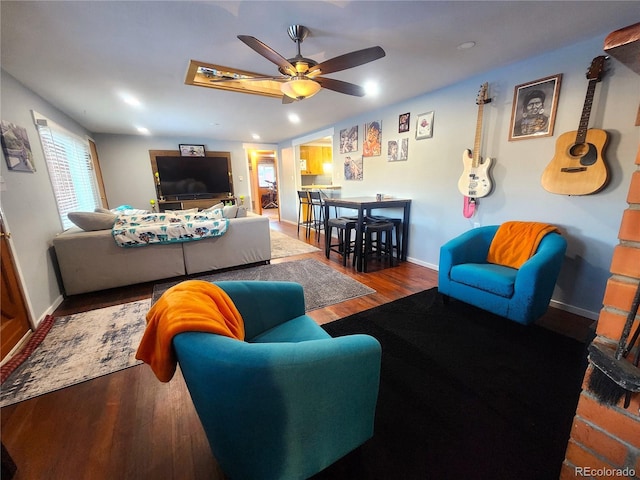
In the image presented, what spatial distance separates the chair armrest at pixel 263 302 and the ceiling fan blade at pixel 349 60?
5.15 feet

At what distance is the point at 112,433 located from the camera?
1204 millimetres

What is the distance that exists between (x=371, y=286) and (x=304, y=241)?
91.8 inches

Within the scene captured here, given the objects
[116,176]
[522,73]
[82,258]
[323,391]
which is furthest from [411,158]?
[116,176]

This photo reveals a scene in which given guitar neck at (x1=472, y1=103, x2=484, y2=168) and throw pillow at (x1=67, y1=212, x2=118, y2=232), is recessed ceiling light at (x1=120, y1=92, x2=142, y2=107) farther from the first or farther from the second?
guitar neck at (x1=472, y1=103, x2=484, y2=168)

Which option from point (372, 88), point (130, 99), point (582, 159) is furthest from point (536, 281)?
point (130, 99)

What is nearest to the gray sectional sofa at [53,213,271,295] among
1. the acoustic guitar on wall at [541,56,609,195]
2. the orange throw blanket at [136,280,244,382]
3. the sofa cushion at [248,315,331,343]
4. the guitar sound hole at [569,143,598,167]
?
the sofa cushion at [248,315,331,343]

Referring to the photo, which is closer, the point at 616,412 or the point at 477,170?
the point at 616,412

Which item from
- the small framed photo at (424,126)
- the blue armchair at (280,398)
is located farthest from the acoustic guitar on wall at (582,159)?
the blue armchair at (280,398)

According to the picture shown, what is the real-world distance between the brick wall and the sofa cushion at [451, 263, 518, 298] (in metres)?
1.22

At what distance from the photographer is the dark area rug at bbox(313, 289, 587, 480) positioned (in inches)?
40.7

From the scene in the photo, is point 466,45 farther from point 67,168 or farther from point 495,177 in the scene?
point 67,168

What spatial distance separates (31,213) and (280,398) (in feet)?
9.85

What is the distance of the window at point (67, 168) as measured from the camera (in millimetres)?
2814

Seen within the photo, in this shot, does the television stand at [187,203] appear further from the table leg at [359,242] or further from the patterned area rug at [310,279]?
the table leg at [359,242]
